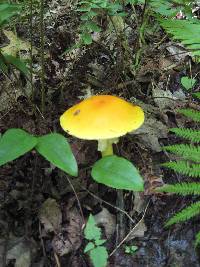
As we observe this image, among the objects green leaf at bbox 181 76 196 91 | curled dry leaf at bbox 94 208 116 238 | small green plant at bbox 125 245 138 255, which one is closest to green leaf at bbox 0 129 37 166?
curled dry leaf at bbox 94 208 116 238

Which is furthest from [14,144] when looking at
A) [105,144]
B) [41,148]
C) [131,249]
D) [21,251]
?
[131,249]

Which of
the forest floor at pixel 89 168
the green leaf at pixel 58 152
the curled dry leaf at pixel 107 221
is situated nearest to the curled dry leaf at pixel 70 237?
the forest floor at pixel 89 168

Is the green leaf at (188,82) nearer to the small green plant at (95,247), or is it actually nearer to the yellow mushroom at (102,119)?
the yellow mushroom at (102,119)

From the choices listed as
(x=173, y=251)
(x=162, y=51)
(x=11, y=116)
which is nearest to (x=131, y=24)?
(x=162, y=51)

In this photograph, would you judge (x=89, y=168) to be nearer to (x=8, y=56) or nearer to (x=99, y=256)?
(x=99, y=256)

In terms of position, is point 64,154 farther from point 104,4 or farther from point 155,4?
point 155,4

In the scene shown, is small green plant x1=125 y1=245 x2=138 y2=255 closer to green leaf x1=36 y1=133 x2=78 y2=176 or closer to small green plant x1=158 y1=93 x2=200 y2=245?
small green plant x1=158 y1=93 x2=200 y2=245

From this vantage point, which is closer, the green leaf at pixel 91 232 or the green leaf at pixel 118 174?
the green leaf at pixel 118 174
